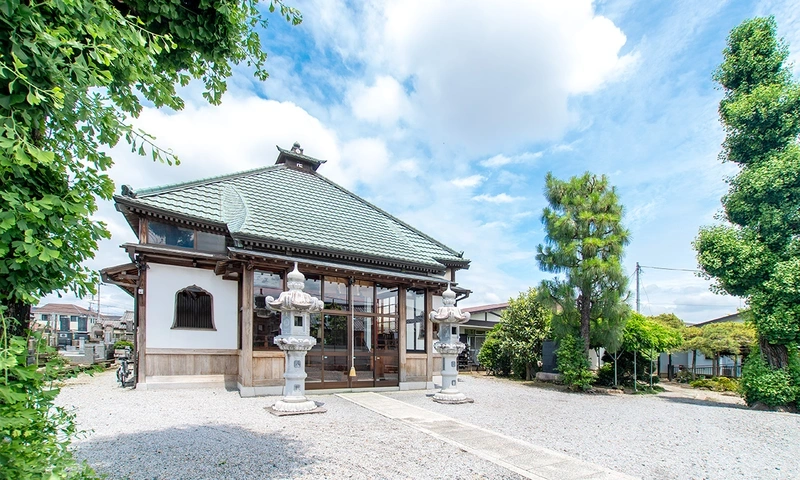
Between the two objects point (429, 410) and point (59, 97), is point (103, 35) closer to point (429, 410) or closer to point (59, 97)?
point (59, 97)

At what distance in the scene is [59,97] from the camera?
94.8 inches

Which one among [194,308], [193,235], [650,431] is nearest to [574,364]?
[650,431]

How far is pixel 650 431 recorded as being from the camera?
7.90 metres

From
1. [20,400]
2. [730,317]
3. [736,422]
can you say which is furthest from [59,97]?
[730,317]

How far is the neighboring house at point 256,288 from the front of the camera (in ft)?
34.6

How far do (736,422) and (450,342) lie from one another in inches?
262

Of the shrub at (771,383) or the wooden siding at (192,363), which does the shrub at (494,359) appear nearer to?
the shrub at (771,383)

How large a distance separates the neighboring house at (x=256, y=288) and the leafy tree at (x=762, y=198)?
833cm

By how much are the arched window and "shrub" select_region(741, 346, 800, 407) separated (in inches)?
601

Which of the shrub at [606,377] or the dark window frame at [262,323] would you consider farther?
the shrub at [606,377]

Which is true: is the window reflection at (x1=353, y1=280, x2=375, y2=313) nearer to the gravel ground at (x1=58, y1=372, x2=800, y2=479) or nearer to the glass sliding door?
the glass sliding door

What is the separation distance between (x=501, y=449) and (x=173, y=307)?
368 inches

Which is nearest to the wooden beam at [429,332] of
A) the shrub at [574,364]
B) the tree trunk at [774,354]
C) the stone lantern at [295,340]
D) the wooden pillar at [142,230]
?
the shrub at [574,364]

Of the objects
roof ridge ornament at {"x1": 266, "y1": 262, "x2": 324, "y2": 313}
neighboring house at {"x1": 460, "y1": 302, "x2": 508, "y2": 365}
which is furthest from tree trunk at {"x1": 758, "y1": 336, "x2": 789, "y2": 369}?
neighboring house at {"x1": 460, "y1": 302, "x2": 508, "y2": 365}
